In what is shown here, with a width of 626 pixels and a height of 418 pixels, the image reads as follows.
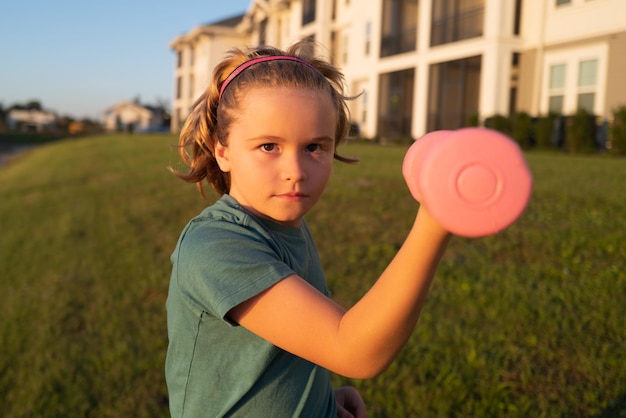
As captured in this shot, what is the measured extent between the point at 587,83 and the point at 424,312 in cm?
1324

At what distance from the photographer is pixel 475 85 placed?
20.9 meters

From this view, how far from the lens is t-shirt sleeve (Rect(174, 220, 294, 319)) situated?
1.12 meters

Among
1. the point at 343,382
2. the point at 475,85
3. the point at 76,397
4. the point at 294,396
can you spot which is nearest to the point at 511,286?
the point at 343,382

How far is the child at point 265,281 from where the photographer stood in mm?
1039

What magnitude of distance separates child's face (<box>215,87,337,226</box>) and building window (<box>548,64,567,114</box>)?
53.1 feet

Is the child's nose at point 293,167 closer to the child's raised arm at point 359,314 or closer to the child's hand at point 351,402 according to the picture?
the child's raised arm at point 359,314

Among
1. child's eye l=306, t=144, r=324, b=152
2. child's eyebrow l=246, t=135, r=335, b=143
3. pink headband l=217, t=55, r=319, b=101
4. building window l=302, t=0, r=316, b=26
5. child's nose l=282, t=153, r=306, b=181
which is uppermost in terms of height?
building window l=302, t=0, r=316, b=26

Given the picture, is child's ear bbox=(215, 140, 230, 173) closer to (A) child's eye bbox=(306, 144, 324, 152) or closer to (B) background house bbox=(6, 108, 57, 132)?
(A) child's eye bbox=(306, 144, 324, 152)

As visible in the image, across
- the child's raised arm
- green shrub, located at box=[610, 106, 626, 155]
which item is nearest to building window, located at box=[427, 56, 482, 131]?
green shrub, located at box=[610, 106, 626, 155]

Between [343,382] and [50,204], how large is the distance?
1049 cm

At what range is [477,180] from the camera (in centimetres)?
80

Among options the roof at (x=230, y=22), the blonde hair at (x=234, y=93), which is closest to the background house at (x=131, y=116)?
the roof at (x=230, y=22)

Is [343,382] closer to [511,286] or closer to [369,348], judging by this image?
[511,286]

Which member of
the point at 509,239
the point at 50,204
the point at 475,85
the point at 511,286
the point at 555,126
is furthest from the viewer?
the point at 475,85
